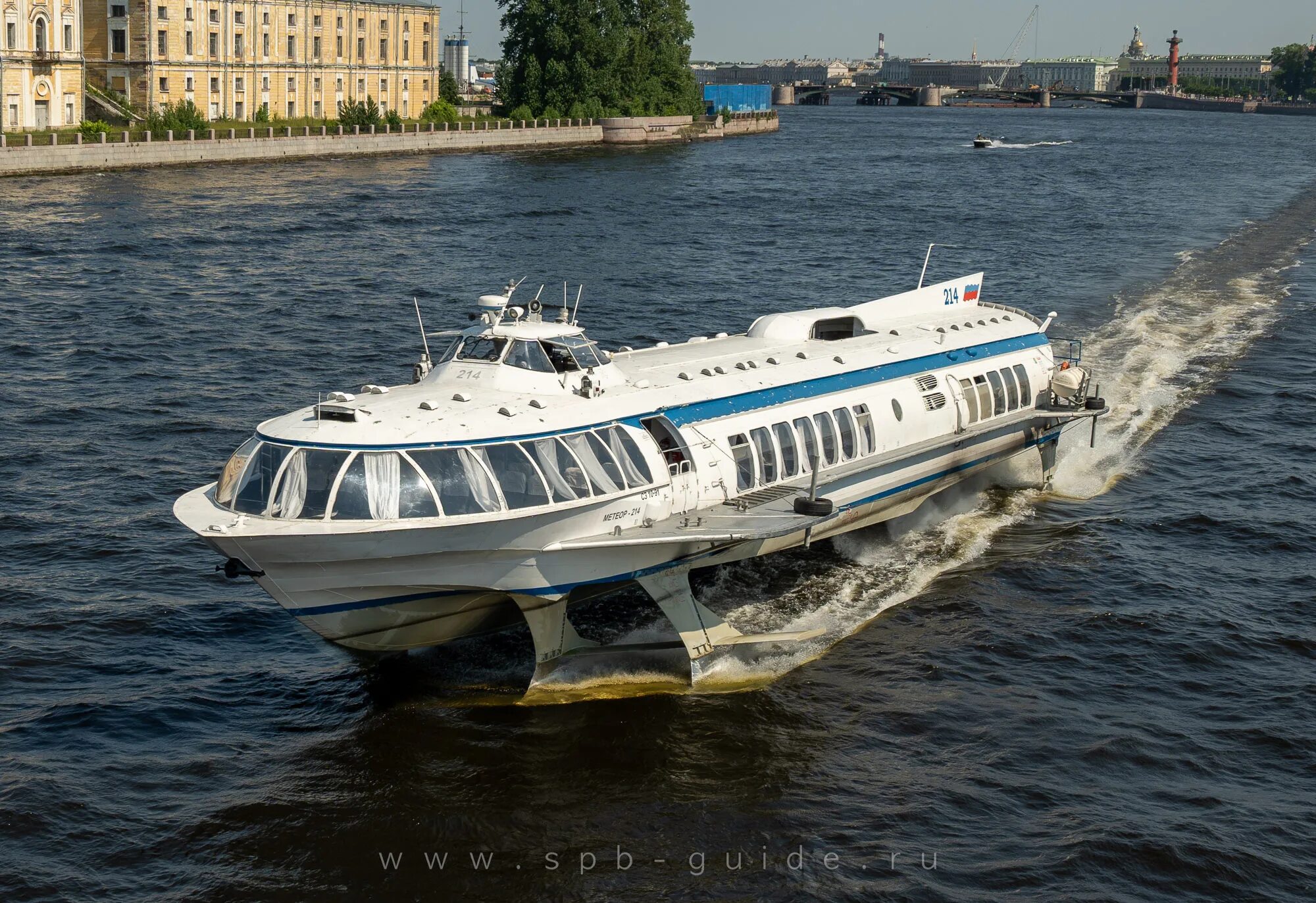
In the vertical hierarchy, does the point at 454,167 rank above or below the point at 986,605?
above

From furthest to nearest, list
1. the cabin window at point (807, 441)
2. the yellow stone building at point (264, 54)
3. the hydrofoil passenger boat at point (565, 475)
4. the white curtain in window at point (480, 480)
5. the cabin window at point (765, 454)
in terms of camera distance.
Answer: the yellow stone building at point (264, 54)
the cabin window at point (807, 441)
the cabin window at point (765, 454)
the white curtain in window at point (480, 480)
the hydrofoil passenger boat at point (565, 475)

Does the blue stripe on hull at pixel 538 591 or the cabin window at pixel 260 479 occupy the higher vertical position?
the cabin window at pixel 260 479

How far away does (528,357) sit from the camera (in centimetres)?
2305

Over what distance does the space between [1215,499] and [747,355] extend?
1289cm

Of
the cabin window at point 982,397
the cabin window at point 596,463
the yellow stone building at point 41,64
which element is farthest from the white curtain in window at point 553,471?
the yellow stone building at point 41,64

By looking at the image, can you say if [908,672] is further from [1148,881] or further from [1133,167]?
[1133,167]

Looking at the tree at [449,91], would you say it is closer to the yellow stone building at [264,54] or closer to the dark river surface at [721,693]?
the yellow stone building at [264,54]

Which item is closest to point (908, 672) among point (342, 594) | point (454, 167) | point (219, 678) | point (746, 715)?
point (746, 715)

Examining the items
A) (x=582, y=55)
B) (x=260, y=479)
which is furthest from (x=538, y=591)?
(x=582, y=55)

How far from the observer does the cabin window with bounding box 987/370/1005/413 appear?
30609 millimetres

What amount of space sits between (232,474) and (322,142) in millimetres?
99908

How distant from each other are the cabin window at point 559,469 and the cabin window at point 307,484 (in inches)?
110

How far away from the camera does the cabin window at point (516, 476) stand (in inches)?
806

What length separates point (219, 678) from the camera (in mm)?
23250
